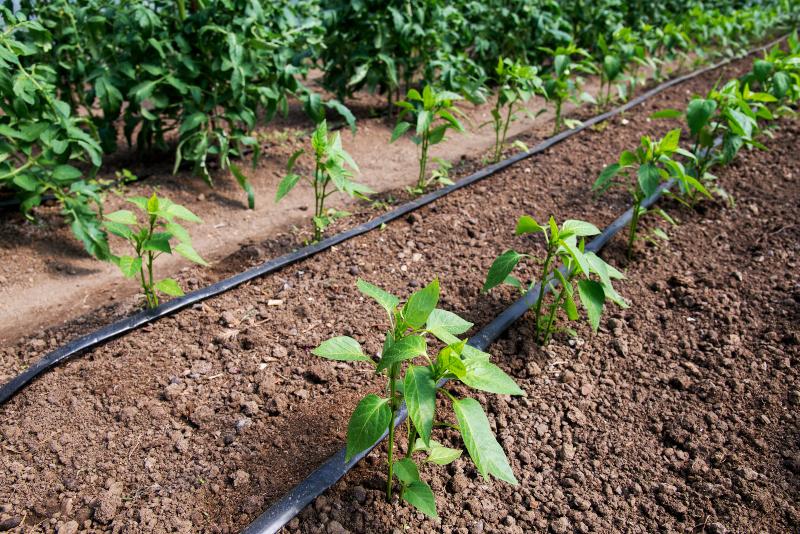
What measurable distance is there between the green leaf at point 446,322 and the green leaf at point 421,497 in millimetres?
454

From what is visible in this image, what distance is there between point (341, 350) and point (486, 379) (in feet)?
1.38

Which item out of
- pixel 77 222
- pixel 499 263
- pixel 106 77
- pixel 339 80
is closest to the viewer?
pixel 499 263

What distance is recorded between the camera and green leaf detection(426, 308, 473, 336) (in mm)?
1761

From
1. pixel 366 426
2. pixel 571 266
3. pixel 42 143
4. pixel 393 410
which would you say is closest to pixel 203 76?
pixel 42 143

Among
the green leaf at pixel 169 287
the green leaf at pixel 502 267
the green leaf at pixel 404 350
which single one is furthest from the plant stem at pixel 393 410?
the green leaf at pixel 169 287

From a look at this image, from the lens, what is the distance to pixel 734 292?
2.88 meters

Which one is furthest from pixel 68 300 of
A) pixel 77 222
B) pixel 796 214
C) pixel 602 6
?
pixel 602 6

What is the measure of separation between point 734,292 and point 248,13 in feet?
10.5

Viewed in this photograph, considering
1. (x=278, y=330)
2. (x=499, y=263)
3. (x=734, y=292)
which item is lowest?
(x=278, y=330)

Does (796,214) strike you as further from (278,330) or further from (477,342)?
(278,330)

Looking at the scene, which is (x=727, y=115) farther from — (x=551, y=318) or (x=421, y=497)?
(x=421, y=497)

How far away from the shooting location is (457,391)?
2301 millimetres

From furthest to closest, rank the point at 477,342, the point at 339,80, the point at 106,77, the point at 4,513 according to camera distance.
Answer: the point at 339,80, the point at 106,77, the point at 477,342, the point at 4,513

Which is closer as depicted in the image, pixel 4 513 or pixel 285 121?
pixel 4 513
